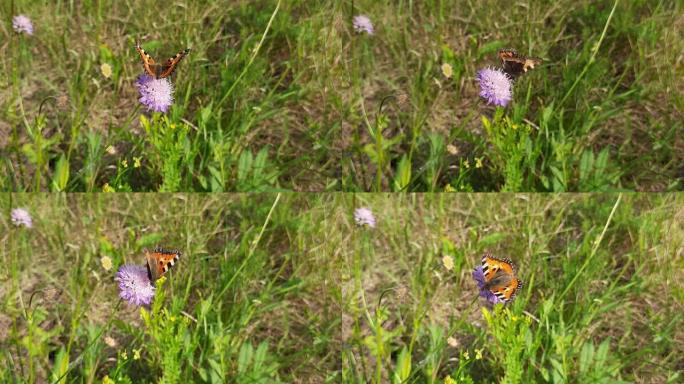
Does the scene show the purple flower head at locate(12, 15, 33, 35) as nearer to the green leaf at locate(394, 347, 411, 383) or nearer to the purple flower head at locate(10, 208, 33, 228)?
the purple flower head at locate(10, 208, 33, 228)

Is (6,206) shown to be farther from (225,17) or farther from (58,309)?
(225,17)

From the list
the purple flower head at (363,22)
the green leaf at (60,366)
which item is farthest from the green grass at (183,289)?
the purple flower head at (363,22)

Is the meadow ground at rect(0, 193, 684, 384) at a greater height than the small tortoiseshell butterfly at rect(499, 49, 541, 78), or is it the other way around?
the small tortoiseshell butterfly at rect(499, 49, 541, 78)

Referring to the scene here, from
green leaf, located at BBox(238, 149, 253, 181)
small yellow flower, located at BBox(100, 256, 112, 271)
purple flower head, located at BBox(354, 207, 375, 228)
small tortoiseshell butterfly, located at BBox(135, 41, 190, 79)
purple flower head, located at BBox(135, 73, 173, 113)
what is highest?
small tortoiseshell butterfly, located at BBox(135, 41, 190, 79)

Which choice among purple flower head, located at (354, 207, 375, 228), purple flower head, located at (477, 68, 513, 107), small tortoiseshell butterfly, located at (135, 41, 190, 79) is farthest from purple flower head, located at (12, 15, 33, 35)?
purple flower head, located at (477, 68, 513, 107)

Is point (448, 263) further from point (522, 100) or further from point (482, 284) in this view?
point (522, 100)

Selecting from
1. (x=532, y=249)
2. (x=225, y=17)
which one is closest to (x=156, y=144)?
(x=225, y=17)

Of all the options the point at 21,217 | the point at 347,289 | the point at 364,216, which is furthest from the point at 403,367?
the point at 21,217
